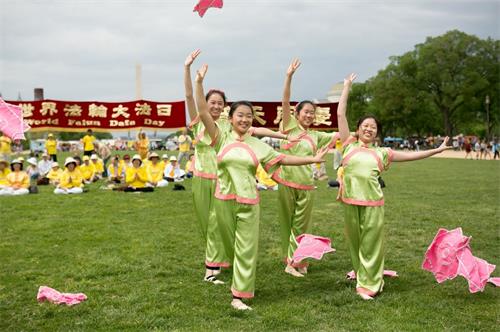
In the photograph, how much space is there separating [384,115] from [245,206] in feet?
167

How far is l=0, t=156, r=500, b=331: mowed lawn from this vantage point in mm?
4230

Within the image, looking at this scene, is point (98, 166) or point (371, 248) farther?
point (98, 166)

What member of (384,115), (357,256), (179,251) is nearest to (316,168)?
(179,251)

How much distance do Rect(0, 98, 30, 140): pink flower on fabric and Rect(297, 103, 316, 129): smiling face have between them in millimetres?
3092

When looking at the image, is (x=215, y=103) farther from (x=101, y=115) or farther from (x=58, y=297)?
(x=101, y=115)

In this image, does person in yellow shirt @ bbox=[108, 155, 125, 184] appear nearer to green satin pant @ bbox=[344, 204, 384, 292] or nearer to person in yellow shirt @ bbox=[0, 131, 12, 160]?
person in yellow shirt @ bbox=[0, 131, 12, 160]

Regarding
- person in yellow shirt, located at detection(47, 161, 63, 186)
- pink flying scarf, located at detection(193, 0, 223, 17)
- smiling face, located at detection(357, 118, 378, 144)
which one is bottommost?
person in yellow shirt, located at detection(47, 161, 63, 186)

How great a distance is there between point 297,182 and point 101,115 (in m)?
9.29

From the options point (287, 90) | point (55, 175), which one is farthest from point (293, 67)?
point (55, 175)

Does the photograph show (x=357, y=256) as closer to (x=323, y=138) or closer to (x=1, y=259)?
(x=323, y=138)

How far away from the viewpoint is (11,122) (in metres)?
3.69

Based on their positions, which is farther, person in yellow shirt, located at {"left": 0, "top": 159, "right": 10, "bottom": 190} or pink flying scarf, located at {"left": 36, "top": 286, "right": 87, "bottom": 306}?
person in yellow shirt, located at {"left": 0, "top": 159, "right": 10, "bottom": 190}

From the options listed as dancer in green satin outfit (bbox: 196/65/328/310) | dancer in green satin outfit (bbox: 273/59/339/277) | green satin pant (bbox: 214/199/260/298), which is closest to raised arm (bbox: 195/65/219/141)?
dancer in green satin outfit (bbox: 196/65/328/310)

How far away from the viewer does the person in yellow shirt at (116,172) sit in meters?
16.2
